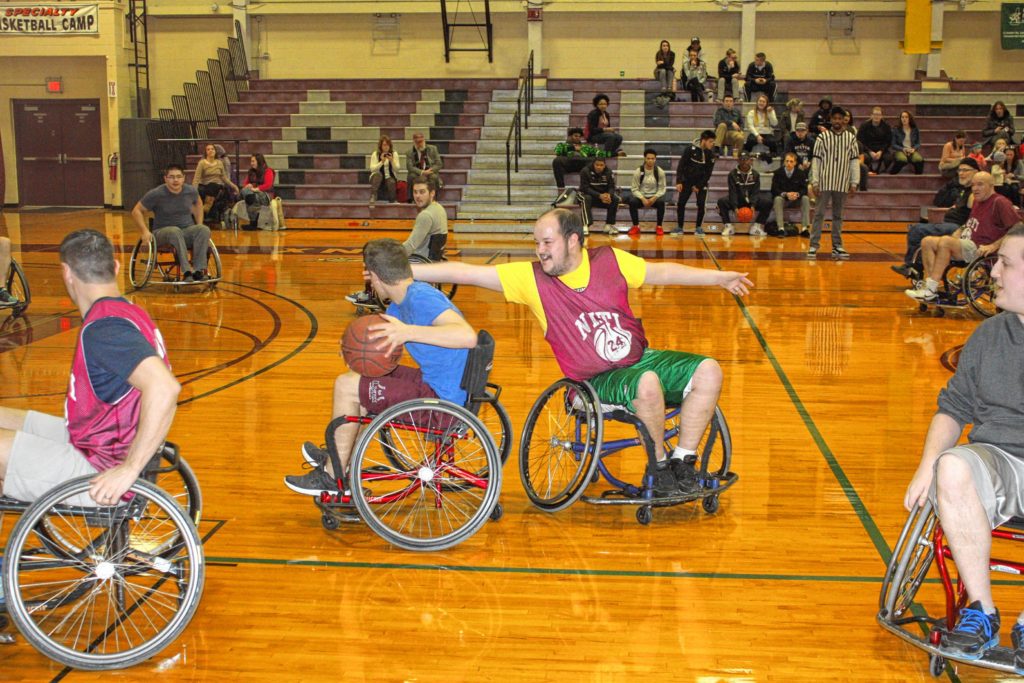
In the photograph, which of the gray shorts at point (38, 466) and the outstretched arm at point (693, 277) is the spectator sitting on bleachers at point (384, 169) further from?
the gray shorts at point (38, 466)

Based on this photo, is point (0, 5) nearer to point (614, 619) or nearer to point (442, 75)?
point (442, 75)

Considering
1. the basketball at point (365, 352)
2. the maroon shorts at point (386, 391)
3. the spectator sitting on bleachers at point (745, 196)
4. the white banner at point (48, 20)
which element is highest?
the white banner at point (48, 20)

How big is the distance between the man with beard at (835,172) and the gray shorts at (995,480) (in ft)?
28.7

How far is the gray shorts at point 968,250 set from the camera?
25.8 feet

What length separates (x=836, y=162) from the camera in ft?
36.6

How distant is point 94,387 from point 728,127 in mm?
13848

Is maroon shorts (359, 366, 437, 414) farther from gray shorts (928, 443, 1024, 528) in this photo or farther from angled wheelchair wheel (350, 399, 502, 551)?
gray shorts (928, 443, 1024, 528)

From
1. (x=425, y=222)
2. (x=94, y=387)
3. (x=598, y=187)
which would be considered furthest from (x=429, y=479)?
(x=598, y=187)

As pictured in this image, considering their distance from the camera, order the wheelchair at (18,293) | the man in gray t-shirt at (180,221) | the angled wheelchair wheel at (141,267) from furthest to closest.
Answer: the man in gray t-shirt at (180,221) → the angled wheelchair wheel at (141,267) → the wheelchair at (18,293)

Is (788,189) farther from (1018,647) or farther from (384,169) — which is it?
(1018,647)

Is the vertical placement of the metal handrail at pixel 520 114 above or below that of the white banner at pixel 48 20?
below

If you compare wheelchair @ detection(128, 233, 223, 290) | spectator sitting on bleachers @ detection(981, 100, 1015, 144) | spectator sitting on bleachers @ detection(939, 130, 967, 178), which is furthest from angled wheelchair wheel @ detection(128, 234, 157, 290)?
spectator sitting on bleachers @ detection(981, 100, 1015, 144)

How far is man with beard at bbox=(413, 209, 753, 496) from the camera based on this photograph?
3910 millimetres

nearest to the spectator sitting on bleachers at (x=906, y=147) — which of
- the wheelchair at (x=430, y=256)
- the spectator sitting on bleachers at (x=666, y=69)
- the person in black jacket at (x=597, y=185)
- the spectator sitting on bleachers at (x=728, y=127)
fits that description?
the spectator sitting on bleachers at (x=728, y=127)
